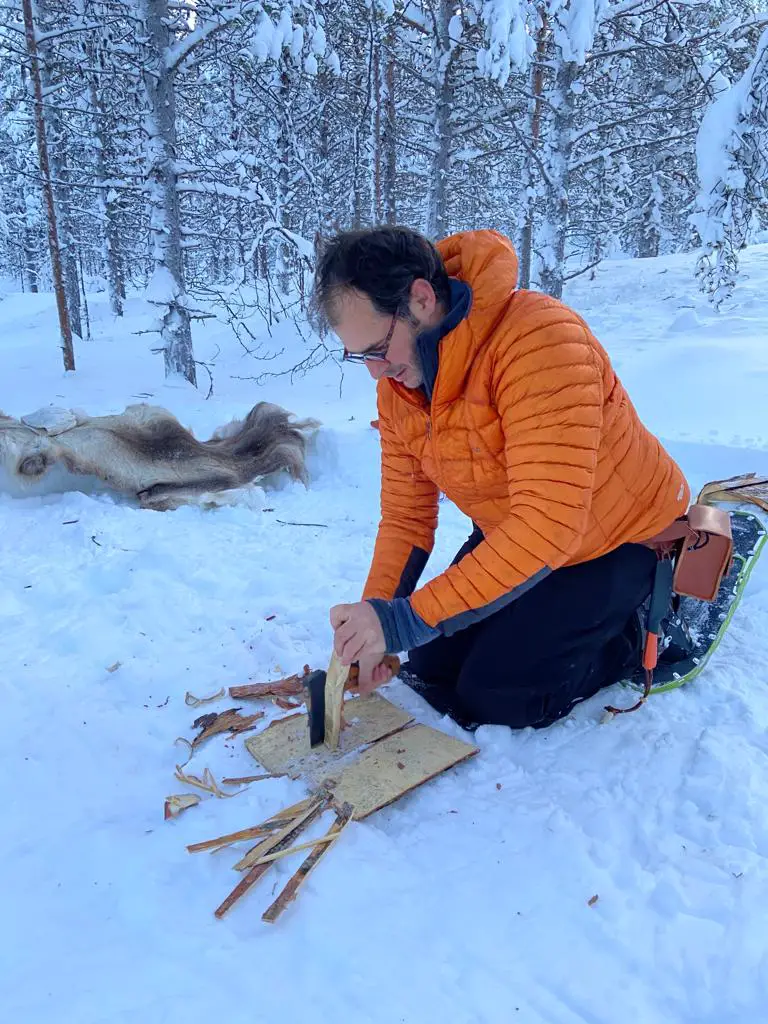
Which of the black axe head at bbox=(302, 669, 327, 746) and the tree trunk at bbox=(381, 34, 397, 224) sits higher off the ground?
the tree trunk at bbox=(381, 34, 397, 224)

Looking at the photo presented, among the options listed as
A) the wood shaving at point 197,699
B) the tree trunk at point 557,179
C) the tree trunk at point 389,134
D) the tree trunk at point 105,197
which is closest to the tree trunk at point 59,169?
the tree trunk at point 105,197

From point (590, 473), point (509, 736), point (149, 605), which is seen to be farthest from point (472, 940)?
point (149, 605)

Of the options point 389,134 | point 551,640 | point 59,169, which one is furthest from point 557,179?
point 59,169

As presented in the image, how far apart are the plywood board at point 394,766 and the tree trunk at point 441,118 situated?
8.41 m

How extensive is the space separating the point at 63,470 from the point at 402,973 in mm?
3767

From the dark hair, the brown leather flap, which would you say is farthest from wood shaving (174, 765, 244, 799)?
the brown leather flap

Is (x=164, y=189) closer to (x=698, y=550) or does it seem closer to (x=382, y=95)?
(x=382, y=95)

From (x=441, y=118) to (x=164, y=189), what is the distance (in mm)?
4340

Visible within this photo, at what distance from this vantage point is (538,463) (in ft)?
5.51

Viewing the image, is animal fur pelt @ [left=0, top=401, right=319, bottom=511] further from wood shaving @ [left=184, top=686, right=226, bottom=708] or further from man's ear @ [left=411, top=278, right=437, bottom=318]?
man's ear @ [left=411, top=278, right=437, bottom=318]

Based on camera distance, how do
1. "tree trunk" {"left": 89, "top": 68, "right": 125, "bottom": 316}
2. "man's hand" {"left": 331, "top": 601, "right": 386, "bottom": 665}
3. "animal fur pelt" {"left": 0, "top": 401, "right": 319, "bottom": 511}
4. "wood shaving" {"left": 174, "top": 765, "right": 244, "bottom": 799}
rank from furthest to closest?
"tree trunk" {"left": 89, "top": 68, "right": 125, "bottom": 316} → "animal fur pelt" {"left": 0, "top": 401, "right": 319, "bottom": 511} → "wood shaving" {"left": 174, "top": 765, "right": 244, "bottom": 799} → "man's hand" {"left": 331, "top": 601, "right": 386, "bottom": 665}

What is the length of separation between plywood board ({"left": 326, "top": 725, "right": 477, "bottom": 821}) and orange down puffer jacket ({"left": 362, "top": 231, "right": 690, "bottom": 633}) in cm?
47

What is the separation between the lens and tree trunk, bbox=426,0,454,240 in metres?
8.63

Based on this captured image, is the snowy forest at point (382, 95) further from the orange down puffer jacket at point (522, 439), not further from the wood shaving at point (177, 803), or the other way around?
the wood shaving at point (177, 803)
